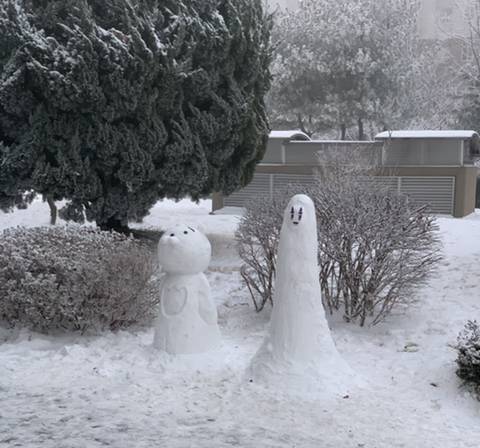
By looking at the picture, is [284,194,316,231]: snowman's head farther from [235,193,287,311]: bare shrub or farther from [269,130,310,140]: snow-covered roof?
[269,130,310,140]: snow-covered roof

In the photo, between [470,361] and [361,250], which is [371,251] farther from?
[470,361]

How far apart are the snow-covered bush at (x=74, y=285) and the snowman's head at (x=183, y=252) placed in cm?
86

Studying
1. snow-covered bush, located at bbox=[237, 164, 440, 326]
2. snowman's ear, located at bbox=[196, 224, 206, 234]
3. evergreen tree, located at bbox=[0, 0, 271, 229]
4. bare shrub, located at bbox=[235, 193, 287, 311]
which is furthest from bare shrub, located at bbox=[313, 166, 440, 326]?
snowman's ear, located at bbox=[196, 224, 206, 234]

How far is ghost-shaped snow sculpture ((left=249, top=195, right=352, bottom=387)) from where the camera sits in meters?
4.93

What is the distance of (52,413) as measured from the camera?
14.3 feet

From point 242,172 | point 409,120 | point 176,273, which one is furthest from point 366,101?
point 176,273

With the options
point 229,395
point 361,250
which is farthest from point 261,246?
point 229,395

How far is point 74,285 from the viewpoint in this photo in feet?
19.7

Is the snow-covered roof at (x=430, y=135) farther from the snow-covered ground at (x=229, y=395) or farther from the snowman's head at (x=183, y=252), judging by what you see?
the snowman's head at (x=183, y=252)

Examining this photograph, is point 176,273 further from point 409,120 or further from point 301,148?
point 409,120

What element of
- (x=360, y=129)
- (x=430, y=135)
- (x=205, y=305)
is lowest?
(x=205, y=305)

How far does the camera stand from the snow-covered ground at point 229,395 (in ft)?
13.3

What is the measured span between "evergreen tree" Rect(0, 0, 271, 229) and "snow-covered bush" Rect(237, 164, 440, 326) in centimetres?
289

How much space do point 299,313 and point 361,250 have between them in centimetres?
192
